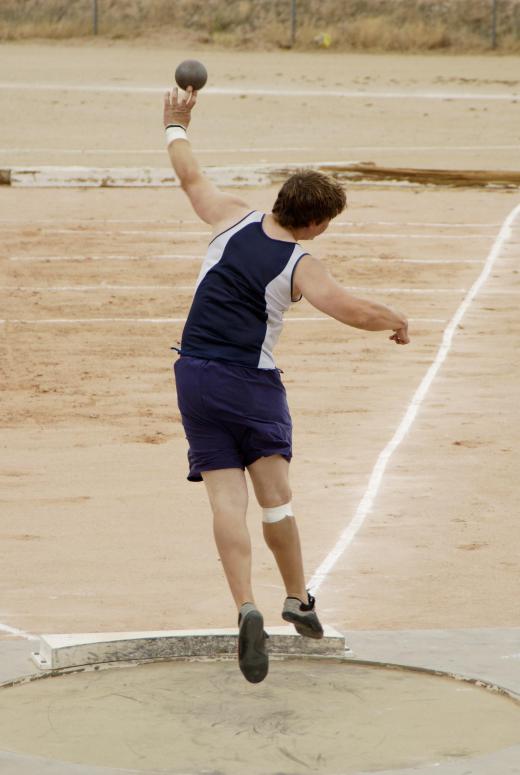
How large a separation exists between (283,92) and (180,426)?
26186 millimetres

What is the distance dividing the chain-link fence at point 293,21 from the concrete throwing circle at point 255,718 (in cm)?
4015

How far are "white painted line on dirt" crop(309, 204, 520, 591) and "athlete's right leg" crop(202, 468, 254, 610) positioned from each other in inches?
73.4

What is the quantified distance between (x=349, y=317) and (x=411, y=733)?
4.70ft

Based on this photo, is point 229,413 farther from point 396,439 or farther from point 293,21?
point 293,21

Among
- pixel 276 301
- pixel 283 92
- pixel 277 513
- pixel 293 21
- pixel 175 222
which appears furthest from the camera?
pixel 293 21

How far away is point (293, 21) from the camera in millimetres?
45531

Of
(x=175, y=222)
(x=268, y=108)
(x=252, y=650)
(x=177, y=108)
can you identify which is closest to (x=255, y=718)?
(x=252, y=650)

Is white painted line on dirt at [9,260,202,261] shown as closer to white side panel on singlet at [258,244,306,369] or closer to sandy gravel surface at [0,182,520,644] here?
sandy gravel surface at [0,182,520,644]

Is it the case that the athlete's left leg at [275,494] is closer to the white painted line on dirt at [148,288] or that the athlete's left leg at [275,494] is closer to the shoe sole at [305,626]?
the shoe sole at [305,626]

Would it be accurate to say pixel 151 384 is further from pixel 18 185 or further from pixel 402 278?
pixel 18 185

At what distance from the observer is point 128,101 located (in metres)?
34.5

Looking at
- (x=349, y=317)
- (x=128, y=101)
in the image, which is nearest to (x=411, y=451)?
(x=349, y=317)

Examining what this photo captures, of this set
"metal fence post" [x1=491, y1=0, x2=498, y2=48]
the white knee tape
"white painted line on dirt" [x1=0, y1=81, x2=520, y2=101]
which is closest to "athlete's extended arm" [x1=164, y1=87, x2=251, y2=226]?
the white knee tape

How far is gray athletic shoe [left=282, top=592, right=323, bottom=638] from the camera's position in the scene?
6.01 meters
